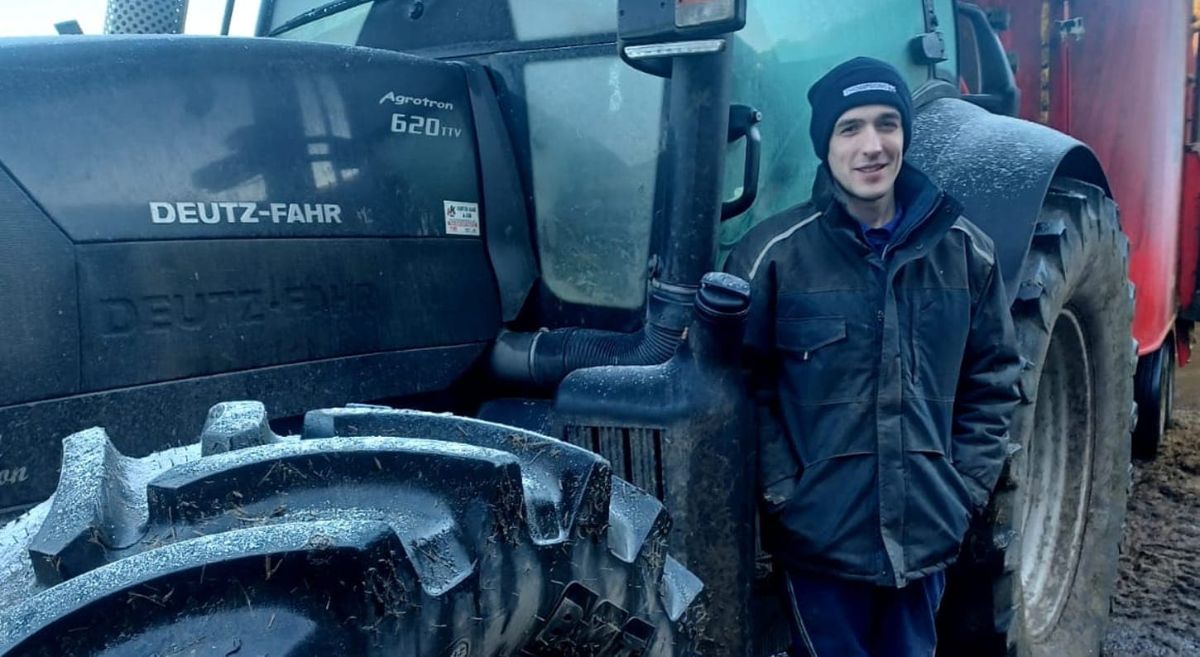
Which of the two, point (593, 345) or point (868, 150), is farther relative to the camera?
point (593, 345)

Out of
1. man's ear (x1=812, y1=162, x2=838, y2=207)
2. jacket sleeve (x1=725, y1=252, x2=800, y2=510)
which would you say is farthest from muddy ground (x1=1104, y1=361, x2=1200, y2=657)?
man's ear (x1=812, y1=162, x2=838, y2=207)

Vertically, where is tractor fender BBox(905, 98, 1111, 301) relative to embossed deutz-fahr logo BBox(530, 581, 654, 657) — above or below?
above

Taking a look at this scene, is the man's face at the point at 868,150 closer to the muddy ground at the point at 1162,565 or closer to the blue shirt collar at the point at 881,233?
the blue shirt collar at the point at 881,233

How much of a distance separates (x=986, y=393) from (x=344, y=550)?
4.57 ft

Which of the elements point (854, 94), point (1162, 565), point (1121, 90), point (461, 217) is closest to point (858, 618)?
point (854, 94)

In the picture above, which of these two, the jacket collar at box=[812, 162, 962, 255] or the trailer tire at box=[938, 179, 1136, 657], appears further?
the trailer tire at box=[938, 179, 1136, 657]

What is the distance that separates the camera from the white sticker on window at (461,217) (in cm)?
214

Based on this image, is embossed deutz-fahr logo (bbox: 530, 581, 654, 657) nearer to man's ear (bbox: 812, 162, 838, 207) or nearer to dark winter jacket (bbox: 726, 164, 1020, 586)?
dark winter jacket (bbox: 726, 164, 1020, 586)

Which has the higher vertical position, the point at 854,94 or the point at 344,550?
the point at 854,94

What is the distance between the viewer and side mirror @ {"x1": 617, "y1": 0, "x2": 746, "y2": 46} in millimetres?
1690

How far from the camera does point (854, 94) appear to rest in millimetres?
1900

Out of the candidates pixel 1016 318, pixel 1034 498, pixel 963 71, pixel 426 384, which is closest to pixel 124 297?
pixel 426 384

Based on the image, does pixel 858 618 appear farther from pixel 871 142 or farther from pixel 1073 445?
pixel 1073 445

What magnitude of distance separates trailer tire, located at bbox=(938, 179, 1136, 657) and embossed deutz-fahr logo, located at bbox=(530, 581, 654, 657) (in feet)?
4.12
